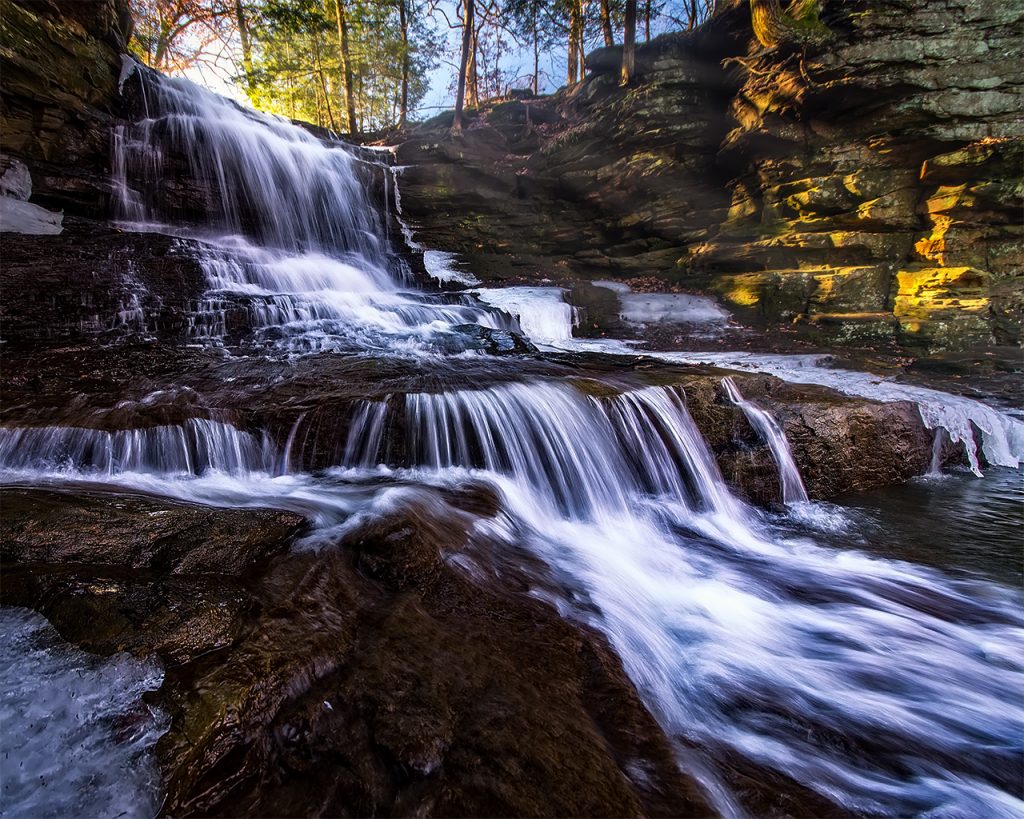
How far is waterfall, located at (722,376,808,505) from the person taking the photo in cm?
512

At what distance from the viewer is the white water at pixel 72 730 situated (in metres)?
1.36

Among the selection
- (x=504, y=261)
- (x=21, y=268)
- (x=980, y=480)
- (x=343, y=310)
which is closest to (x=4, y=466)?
(x=21, y=268)

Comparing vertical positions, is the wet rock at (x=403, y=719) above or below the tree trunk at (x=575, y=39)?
below

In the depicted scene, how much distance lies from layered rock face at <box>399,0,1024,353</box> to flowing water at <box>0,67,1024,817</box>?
143 inches

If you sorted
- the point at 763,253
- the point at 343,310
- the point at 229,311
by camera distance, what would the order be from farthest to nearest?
the point at 763,253 → the point at 343,310 → the point at 229,311

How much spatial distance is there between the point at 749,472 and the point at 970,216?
871 centimetres

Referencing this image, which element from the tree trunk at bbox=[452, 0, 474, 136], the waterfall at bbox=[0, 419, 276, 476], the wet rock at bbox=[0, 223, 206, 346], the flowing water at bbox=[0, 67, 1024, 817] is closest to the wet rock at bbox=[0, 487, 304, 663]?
the flowing water at bbox=[0, 67, 1024, 817]

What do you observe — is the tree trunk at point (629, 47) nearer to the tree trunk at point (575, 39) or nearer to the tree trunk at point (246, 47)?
the tree trunk at point (575, 39)

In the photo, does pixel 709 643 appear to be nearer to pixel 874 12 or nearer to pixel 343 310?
pixel 343 310

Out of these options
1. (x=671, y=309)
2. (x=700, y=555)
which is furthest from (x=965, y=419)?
(x=671, y=309)

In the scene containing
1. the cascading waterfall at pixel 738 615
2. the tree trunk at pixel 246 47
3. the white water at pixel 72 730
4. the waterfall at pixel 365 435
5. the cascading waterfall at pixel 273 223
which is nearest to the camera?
the white water at pixel 72 730

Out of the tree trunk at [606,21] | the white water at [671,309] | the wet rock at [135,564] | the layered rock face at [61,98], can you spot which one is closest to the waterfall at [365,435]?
the wet rock at [135,564]

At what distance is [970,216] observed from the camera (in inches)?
362

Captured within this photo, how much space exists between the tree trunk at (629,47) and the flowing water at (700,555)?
36.6 feet
